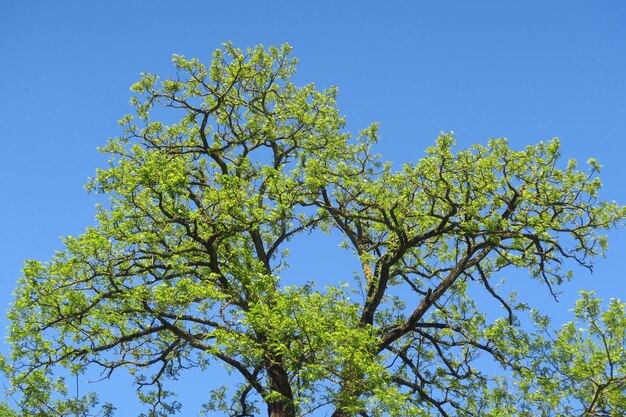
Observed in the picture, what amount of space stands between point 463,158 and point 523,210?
2355mm

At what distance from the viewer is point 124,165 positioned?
2136 cm

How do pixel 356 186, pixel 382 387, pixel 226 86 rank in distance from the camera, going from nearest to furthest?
1. pixel 382 387
2. pixel 356 186
3. pixel 226 86

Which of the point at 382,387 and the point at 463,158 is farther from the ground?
the point at 463,158

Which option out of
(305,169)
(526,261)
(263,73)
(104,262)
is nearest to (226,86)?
(263,73)

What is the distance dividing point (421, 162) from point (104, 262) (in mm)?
9165

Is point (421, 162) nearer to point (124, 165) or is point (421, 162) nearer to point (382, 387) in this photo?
point (382, 387)

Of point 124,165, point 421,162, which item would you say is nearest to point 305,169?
point 421,162

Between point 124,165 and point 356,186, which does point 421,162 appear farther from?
point 124,165

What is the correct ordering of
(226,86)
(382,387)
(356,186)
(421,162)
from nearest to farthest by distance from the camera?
1. (382,387)
2. (421,162)
3. (356,186)
4. (226,86)

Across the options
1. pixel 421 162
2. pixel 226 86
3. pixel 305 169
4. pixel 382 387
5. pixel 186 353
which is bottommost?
pixel 382 387

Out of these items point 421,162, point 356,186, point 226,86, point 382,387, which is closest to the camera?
point 382,387

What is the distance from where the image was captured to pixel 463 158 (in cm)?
2031

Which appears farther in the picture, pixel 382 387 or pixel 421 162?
pixel 421 162

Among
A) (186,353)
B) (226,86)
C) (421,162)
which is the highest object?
(226,86)
